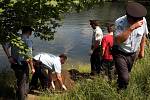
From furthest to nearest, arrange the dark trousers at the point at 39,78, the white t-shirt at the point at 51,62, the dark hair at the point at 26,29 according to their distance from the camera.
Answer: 1. the dark trousers at the point at 39,78
2. the white t-shirt at the point at 51,62
3. the dark hair at the point at 26,29

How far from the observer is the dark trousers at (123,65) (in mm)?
7281

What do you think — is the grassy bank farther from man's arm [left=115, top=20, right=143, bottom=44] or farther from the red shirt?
the red shirt

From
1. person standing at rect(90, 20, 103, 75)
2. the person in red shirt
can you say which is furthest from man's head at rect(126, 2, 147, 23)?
person standing at rect(90, 20, 103, 75)

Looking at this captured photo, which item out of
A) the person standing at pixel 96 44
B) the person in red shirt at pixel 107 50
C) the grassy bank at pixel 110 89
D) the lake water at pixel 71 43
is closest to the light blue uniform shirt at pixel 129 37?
the grassy bank at pixel 110 89

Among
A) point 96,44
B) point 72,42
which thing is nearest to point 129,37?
Result: point 96,44

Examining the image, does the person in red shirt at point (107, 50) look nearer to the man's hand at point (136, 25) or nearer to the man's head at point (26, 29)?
the man's head at point (26, 29)

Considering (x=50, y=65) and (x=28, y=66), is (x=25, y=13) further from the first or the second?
(x=50, y=65)

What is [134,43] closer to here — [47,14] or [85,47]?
[47,14]

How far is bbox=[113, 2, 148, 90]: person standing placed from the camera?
7.20m

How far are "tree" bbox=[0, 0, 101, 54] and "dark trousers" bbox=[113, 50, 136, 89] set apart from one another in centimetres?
125

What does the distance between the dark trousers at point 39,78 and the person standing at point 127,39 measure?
2965mm

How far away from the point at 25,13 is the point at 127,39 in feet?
6.06

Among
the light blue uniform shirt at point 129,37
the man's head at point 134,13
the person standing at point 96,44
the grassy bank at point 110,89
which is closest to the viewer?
the grassy bank at point 110,89

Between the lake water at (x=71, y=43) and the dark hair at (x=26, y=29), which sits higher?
the dark hair at (x=26, y=29)
